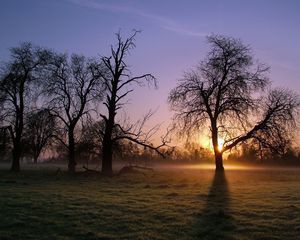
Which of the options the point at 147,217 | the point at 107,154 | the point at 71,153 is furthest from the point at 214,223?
the point at 71,153

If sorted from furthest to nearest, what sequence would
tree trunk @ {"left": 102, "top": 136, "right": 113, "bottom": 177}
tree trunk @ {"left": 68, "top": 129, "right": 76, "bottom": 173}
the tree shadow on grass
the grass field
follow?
tree trunk @ {"left": 68, "top": 129, "right": 76, "bottom": 173} < tree trunk @ {"left": 102, "top": 136, "right": 113, "bottom": 177} < the grass field < the tree shadow on grass

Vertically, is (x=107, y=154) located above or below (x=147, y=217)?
above

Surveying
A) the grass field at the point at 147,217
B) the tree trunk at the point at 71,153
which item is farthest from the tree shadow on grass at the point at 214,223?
the tree trunk at the point at 71,153

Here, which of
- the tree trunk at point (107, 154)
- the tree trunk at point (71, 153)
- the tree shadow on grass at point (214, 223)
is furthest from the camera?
the tree trunk at point (71, 153)

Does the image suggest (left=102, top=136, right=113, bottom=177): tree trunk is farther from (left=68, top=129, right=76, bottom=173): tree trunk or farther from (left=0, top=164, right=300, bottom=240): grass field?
(left=0, top=164, right=300, bottom=240): grass field

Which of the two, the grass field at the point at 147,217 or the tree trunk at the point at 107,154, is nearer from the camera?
the grass field at the point at 147,217

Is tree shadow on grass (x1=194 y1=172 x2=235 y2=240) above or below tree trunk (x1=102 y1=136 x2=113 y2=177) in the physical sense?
below

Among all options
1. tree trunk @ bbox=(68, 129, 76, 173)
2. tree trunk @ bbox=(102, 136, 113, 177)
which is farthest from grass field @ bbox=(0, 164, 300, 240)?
tree trunk @ bbox=(68, 129, 76, 173)

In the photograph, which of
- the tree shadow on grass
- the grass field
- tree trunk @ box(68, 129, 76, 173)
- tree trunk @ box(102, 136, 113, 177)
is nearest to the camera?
the tree shadow on grass

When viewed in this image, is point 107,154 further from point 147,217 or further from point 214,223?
point 214,223

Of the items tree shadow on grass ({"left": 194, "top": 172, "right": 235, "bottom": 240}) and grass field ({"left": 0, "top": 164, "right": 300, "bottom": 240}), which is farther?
grass field ({"left": 0, "top": 164, "right": 300, "bottom": 240})

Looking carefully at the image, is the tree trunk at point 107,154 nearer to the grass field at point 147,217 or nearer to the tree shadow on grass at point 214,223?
the grass field at point 147,217

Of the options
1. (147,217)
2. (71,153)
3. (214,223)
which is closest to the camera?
(214,223)

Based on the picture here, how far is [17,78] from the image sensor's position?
39.2 meters
